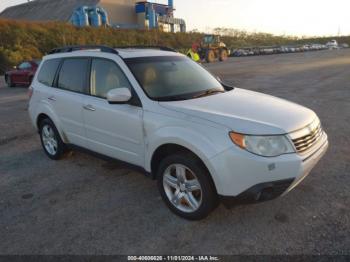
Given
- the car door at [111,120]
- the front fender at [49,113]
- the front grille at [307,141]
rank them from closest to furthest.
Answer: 1. the front grille at [307,141]
2. the car door at [111,120]
3. the front fender at [49,113]

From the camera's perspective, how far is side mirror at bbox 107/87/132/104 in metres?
3.78

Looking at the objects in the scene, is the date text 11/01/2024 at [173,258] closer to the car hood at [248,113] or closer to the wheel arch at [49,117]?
the car hood at [248,113]

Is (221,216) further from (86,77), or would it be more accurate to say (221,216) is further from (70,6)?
(70,6)

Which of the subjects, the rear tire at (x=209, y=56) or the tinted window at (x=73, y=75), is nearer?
the tinted window at (x=73, y=75)

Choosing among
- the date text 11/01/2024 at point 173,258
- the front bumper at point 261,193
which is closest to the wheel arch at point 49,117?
the date text 11/01/2024 at point 173,258

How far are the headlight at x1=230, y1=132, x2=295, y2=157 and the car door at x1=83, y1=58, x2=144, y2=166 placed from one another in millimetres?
1214

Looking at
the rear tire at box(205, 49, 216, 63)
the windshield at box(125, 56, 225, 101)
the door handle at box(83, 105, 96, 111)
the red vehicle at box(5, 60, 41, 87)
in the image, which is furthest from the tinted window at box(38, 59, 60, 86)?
the rear tire at box(205, 49, 216, 63)

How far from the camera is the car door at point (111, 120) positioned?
12.8ft

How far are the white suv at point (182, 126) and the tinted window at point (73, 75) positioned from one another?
0.05 ft

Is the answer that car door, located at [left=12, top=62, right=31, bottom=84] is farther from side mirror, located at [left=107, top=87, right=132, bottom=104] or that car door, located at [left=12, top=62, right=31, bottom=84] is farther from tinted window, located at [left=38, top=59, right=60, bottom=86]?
side mirror, located at [left=107, top=87, right=132, bottom=104]

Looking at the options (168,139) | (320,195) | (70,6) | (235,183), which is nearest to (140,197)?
(168,139)

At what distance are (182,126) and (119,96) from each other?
0.87m

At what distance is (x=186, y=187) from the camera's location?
3559 millimetres

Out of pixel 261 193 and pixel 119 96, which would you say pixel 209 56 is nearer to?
pixel 119 96
